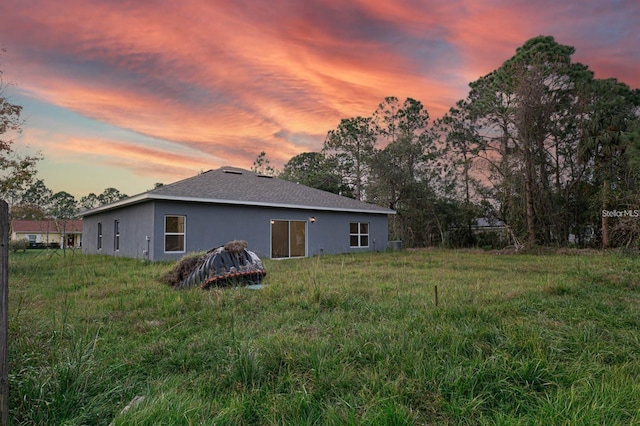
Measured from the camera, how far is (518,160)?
16359 mm

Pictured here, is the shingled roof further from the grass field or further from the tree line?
the grass field

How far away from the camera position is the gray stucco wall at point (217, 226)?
11516 mm

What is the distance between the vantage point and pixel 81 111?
→ 10.1 meters

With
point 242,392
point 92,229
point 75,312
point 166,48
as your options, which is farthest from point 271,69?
point 92,229

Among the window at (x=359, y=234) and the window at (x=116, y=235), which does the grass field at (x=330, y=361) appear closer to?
the window at (x=116, y=235)

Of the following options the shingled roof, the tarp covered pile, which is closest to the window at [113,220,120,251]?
the shingled roof

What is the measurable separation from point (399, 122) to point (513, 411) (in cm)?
2388

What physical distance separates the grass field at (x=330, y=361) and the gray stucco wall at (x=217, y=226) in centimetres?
684

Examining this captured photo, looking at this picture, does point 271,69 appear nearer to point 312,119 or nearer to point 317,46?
point 317,46

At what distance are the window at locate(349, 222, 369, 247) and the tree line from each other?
4717mm

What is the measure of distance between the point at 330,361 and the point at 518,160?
1694 centimetres

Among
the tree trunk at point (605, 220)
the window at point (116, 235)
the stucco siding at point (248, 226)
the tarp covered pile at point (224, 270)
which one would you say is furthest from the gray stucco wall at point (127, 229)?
the tree trunk at point (605, 220)

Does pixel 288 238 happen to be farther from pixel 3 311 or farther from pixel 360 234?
pixel 3 311

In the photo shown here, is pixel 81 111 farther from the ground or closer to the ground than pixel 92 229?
farther from the ground
